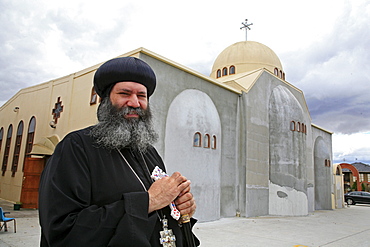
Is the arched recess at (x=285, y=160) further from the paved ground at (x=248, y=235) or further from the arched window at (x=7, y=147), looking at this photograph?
the arched window at (x=7, y=147)

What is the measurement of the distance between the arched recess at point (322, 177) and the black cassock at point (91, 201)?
822 inches

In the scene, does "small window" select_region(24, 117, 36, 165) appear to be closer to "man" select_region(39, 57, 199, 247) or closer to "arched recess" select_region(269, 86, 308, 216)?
"arched recess" select_region(269, 86, 308, 216)

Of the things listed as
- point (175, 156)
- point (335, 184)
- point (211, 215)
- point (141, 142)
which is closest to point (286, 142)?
point (211, 215)

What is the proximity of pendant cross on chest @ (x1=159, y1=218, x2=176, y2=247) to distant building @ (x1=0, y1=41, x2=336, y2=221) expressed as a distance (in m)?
7.87

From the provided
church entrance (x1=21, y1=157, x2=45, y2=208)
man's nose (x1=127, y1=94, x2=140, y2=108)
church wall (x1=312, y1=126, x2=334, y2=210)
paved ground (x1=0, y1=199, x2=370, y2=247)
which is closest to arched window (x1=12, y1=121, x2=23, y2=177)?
church entrance (x1=21, y1=157, x2=45, y2=208)

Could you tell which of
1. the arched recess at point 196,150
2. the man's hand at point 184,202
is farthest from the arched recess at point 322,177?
the man's hand at point 184,202

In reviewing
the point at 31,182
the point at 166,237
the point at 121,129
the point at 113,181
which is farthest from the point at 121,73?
the point at 31,182

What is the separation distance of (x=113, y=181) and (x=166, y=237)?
1.56 feet

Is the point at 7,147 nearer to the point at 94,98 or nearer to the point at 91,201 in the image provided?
the point at 94,98

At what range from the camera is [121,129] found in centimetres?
189

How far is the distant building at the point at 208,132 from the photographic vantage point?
10.6 meters

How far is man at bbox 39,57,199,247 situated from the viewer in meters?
1.46

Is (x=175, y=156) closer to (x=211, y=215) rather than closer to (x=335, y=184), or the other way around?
(x=211, y=215)

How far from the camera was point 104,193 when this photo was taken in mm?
1632
